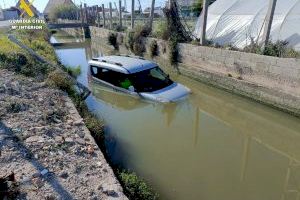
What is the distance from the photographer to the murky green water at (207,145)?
20.0 feet

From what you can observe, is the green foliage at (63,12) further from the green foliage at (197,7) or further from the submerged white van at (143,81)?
the submerged white van at (143,81)

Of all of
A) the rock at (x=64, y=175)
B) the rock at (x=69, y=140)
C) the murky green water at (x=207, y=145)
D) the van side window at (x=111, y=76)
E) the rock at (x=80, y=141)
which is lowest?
the murky green water at (x=207, y=145)

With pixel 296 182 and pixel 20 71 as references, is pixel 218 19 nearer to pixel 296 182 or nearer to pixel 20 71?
pixel 20 71

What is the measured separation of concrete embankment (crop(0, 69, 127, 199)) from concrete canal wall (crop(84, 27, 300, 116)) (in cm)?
606

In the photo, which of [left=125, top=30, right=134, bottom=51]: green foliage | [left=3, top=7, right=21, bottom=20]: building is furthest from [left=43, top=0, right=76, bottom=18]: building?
[left=125, top=30, right=134, bottom=51]: green foliage

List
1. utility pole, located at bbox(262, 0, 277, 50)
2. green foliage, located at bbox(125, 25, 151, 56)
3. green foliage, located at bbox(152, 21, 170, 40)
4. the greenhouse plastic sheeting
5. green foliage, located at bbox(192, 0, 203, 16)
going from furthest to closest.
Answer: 1. green foliage, located at bbox(192, 0, 203, 16)
2. green foliage, located at bbox(125, 25, 151, 56)
3. green foliage, located at bbox(152, 21, 170, 40)
4. the greenhouse plastic sheeting
5. utility pole, located at bbox(262, 0, 277, 50)

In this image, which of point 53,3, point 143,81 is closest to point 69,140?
point 143,81

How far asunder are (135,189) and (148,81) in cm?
638

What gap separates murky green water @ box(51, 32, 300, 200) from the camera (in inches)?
240

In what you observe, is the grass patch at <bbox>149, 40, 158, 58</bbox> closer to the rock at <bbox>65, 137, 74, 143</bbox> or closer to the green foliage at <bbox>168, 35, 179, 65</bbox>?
the green foliage at <bbox>168, 35, 179, 65</bbox>

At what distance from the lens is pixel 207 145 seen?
7891 mm

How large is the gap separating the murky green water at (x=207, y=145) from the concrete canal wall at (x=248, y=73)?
376mm

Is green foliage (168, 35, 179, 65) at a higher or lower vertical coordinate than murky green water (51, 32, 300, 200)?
higher

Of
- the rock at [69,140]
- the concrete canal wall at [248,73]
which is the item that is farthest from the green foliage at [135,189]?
the concrete canal wall at [248,73]
